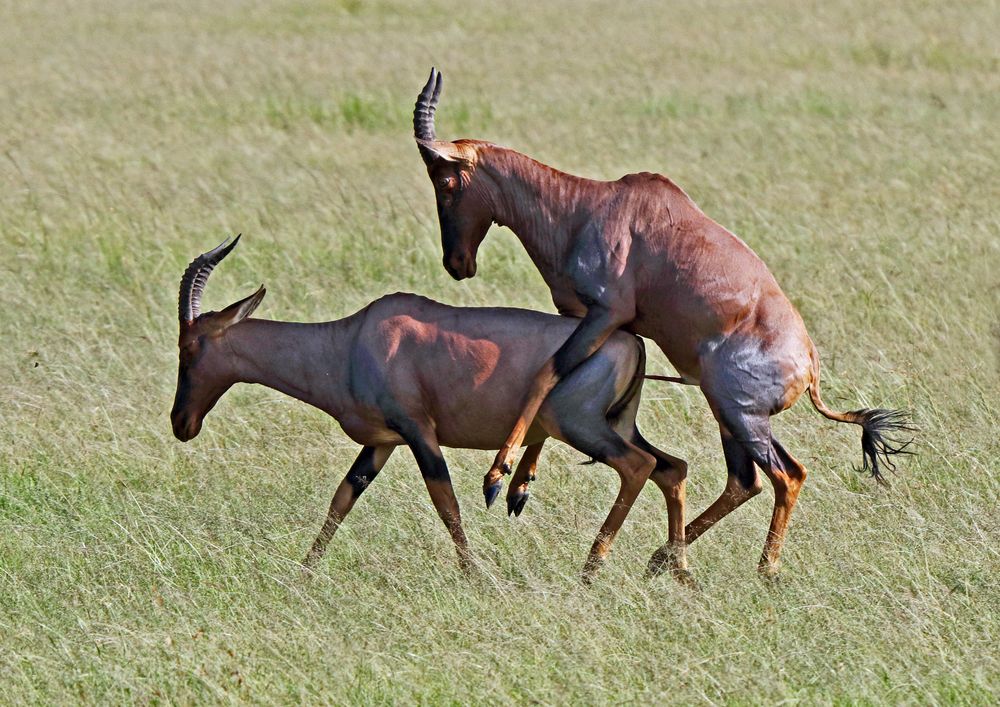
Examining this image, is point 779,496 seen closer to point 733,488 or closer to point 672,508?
point 733,488

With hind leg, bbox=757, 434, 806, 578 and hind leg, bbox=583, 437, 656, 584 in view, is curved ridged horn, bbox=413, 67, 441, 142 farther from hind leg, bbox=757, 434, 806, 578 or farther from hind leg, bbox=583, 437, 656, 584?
hind leg, bbox=757, 434, 806, 578

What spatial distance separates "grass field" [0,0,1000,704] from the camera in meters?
6.23

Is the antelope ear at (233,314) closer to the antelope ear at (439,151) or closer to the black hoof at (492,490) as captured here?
the antelope ear at (439,151)

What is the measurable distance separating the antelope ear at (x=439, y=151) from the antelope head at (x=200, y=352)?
105 cm

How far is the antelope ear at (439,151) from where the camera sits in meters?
7.30

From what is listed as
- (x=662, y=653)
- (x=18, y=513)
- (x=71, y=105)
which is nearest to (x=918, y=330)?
(x=662, y=653)

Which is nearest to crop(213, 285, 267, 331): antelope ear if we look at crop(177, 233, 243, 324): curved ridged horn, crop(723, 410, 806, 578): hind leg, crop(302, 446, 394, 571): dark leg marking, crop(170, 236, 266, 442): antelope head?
crop(170, 236, 266, 442): antelope head

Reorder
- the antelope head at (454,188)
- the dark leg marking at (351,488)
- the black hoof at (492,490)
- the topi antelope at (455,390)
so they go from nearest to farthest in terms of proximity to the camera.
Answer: the black hoof at (492,490) < the topi antelope at (455,390) < the antelope head at (454,188) < the dark leg marking at (351,488)

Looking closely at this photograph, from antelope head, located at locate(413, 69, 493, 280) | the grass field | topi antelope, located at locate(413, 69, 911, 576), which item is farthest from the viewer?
antelope head, located at locate(413, 69, 493, 280)

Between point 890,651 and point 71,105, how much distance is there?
14.8 metres

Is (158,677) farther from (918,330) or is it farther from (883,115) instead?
(883,115)

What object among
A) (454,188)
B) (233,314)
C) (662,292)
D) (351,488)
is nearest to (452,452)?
(351,488)

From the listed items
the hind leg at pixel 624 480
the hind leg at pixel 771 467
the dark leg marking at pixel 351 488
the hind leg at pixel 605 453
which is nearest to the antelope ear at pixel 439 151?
the hind leg at pixel 605 453

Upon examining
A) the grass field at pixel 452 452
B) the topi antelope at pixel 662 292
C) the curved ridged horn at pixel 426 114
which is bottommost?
the grass field at pixel 452 452
